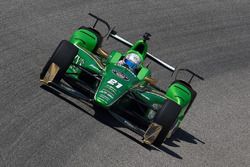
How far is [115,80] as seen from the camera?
12297 millimetres

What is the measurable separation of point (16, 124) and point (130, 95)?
230cm

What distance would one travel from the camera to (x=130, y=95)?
12.4m

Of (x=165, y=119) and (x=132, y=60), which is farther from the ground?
(x=132, y=60)

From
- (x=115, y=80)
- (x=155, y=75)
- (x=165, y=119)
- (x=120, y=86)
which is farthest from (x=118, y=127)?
(x=155, y=75)

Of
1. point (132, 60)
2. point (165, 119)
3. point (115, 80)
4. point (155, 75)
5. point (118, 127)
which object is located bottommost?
point (118, 127)

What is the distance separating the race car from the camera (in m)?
11.8

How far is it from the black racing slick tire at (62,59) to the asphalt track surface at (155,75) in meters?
0.56

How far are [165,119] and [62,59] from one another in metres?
2.25

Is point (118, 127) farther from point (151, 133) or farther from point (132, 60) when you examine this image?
point (132, 60)

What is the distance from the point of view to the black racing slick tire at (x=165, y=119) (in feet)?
38.4

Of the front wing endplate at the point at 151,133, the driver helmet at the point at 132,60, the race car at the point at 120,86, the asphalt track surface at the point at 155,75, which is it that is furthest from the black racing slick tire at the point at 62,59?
the front wing endplate at the point at 151,133

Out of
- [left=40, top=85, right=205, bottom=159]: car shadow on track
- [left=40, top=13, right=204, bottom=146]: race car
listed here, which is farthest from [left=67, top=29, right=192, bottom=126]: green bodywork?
[left=40, top=85, right=205, bottom=159]: car shadow on track

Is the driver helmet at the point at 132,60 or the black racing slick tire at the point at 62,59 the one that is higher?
the driver helmet at the point at 132,60

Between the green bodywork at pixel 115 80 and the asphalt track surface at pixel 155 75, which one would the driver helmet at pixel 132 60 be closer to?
the green bodywork at pixel 115 80
